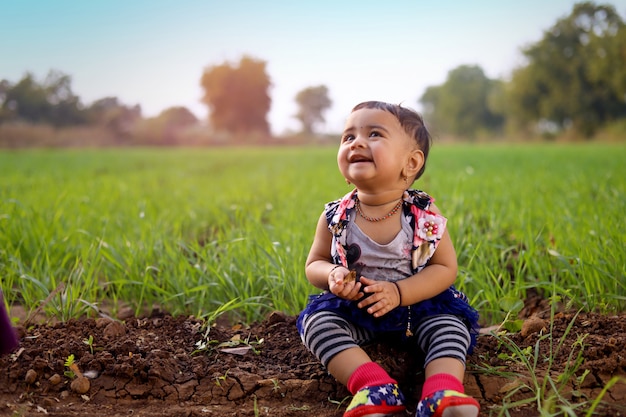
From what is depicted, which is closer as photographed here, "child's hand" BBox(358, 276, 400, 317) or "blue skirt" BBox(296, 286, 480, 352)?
"child's hand" BBox(358, 276, 400, 317)

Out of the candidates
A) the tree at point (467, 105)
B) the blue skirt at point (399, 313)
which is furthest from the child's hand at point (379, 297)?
the tree at point (467, 105)

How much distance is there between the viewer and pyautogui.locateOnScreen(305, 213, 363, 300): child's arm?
1.90 metres

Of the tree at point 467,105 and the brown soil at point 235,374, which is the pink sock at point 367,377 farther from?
the tree at point 467,105

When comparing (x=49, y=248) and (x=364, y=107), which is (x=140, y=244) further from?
(x=364, y=107)

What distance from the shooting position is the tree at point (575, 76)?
32.7m

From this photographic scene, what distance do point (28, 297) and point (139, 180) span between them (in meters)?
6.76

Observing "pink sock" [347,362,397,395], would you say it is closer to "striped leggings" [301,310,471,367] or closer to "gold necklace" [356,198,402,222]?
"striped leggings" [301,310,471,367]

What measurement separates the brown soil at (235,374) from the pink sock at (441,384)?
0.11 meters

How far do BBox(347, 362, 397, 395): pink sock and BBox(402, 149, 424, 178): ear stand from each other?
661 mm

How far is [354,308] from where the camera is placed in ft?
6.84

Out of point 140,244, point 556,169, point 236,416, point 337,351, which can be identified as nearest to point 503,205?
point 140,244

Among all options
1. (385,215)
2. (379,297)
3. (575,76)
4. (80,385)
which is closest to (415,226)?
(385,215)

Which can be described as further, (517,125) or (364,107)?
(517,125)


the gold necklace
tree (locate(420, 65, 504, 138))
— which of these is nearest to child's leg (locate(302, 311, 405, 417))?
the gold necklace
